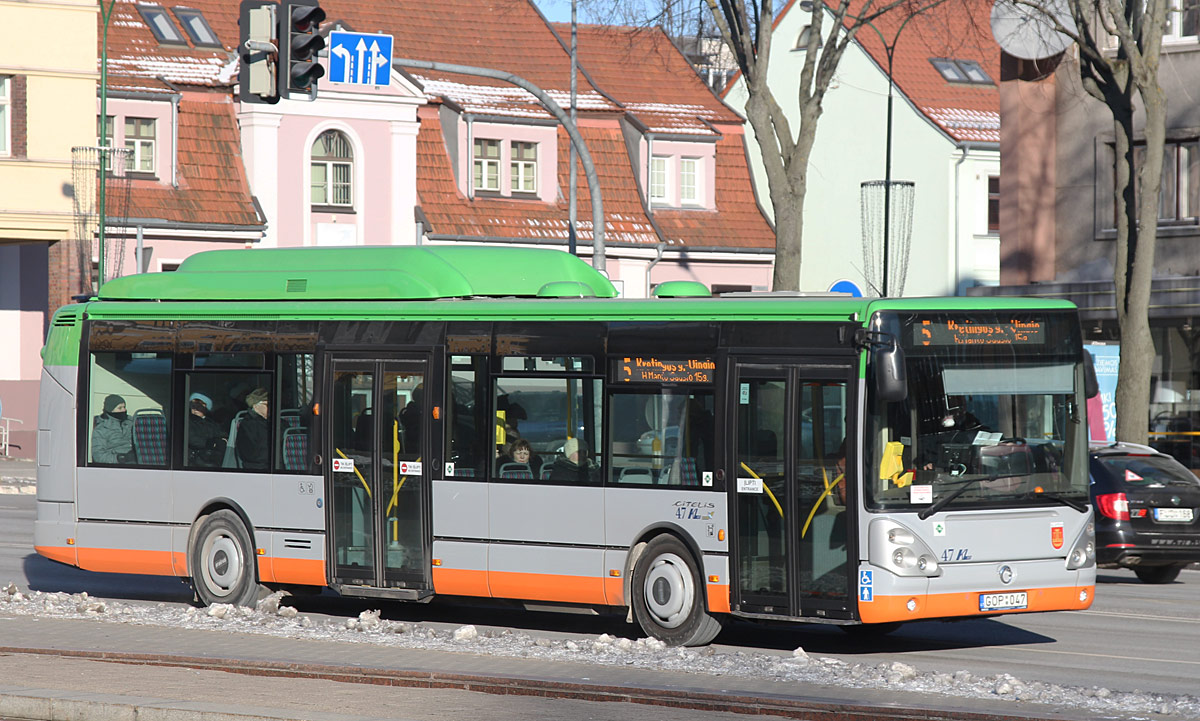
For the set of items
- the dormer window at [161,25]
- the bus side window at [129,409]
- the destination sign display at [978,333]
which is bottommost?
the bus side window at [129,409]

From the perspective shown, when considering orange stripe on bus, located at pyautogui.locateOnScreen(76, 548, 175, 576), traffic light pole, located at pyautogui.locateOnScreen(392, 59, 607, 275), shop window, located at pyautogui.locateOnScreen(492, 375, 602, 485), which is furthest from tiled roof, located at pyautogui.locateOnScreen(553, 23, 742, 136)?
shop window, located at pyautogui.locateOnScreen(492, 375, 602, 485)

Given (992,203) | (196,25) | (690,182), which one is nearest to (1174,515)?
(196,25)

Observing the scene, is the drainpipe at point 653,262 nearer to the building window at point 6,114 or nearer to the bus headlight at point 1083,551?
the building window at point 6,114

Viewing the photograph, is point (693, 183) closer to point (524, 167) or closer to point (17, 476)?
point (524, 167)

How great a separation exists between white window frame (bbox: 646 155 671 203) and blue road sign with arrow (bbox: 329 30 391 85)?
2721cm

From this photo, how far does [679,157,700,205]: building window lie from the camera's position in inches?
2016

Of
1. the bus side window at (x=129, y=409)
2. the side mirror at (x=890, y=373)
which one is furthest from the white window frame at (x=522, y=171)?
the side mirror at (x=890, y=373)

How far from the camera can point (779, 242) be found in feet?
87.1

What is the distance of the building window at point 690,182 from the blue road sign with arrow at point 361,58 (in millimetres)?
28212

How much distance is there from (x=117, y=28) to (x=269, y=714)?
121 ft

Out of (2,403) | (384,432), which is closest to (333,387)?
(384,432)

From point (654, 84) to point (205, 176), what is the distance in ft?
48.5

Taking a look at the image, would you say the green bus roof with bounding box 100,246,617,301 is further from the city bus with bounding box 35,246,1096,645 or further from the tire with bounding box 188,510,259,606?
the tire with bounding box 188,510,259,606

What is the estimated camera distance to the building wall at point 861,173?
5403 centimetres
